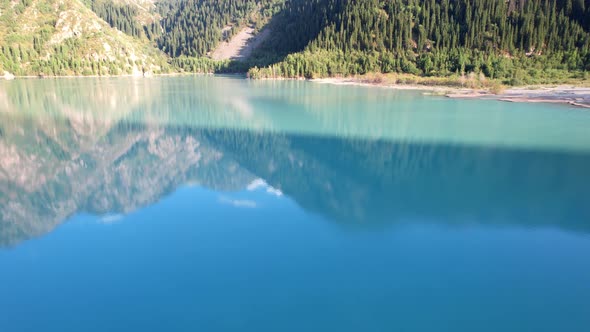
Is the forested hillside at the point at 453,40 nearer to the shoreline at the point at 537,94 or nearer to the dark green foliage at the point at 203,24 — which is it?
the shoreline at the point at 537,94

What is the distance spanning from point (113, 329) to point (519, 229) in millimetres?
9287

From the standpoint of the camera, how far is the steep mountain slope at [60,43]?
88.2 meters

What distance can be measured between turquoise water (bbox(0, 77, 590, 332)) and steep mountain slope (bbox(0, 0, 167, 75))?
81.8 meters

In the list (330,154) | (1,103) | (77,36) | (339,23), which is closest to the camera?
(330,154)

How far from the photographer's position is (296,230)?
9.79 meters

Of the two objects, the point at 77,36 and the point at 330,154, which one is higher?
the point at 77,36

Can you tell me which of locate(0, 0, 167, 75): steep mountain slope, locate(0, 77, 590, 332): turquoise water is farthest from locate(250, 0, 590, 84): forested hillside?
locate(0, 0, 167, 75): steep mountain slope

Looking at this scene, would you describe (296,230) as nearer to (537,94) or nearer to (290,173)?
(290,173)

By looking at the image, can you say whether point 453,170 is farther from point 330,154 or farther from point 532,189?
point 330,154

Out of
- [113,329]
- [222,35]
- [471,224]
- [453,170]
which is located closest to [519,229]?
[471,224]

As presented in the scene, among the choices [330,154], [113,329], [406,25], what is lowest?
[113,329]

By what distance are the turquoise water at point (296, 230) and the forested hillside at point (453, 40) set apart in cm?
3934

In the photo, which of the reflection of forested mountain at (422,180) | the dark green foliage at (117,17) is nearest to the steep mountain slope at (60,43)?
the dark green foliage at (117,17)

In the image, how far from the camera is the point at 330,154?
16.5 metres
